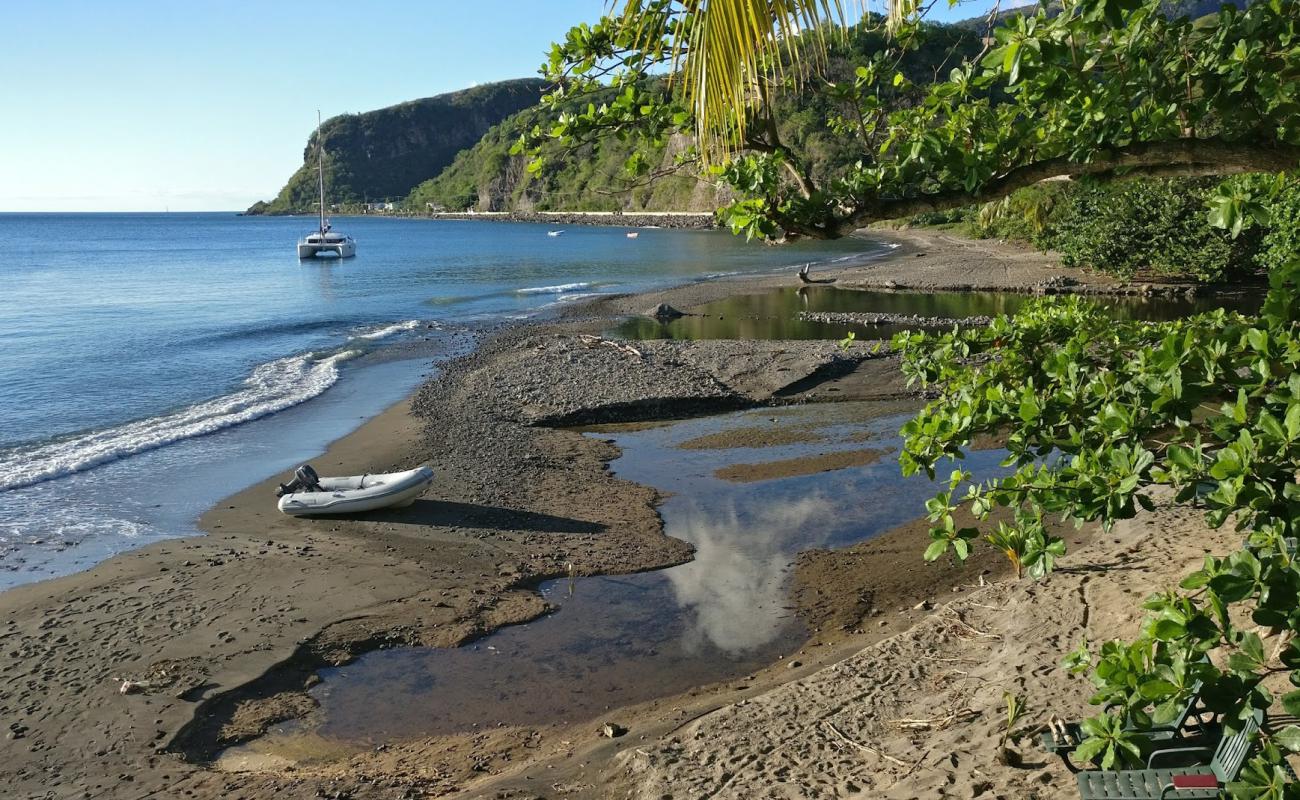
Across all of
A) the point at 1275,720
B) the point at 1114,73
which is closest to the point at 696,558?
the point at 1275,720

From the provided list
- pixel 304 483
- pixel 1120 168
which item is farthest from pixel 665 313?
pixel 1120 168

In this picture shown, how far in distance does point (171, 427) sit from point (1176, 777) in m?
20.2

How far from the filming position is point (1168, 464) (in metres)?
3.26

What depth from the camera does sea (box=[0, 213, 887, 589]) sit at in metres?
15.3

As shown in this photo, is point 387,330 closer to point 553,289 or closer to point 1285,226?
point 553,289

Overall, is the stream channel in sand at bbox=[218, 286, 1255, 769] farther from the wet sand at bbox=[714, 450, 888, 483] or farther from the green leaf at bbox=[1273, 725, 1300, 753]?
the green leaf at bbox=[1273, 725, 1300, 753]

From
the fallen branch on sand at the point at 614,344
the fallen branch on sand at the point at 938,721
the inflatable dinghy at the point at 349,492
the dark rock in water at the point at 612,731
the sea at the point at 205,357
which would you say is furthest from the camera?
the fallen branch on sand at the point at 614,344

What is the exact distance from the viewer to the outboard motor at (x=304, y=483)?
1376cm

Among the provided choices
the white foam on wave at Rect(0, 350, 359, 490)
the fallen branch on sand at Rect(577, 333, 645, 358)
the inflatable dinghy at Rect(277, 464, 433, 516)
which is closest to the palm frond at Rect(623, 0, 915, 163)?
the inflatable dinghy at Rect(277, 464, 433, 516)

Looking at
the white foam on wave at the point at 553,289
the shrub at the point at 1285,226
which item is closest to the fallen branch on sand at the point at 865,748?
the shrub at the point at 1285,226

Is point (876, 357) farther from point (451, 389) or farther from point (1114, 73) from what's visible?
point (1114, 73)

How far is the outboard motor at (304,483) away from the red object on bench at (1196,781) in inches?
463

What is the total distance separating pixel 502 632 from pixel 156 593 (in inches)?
161

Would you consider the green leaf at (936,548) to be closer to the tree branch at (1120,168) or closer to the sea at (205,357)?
the tree branch at (1120,168)
